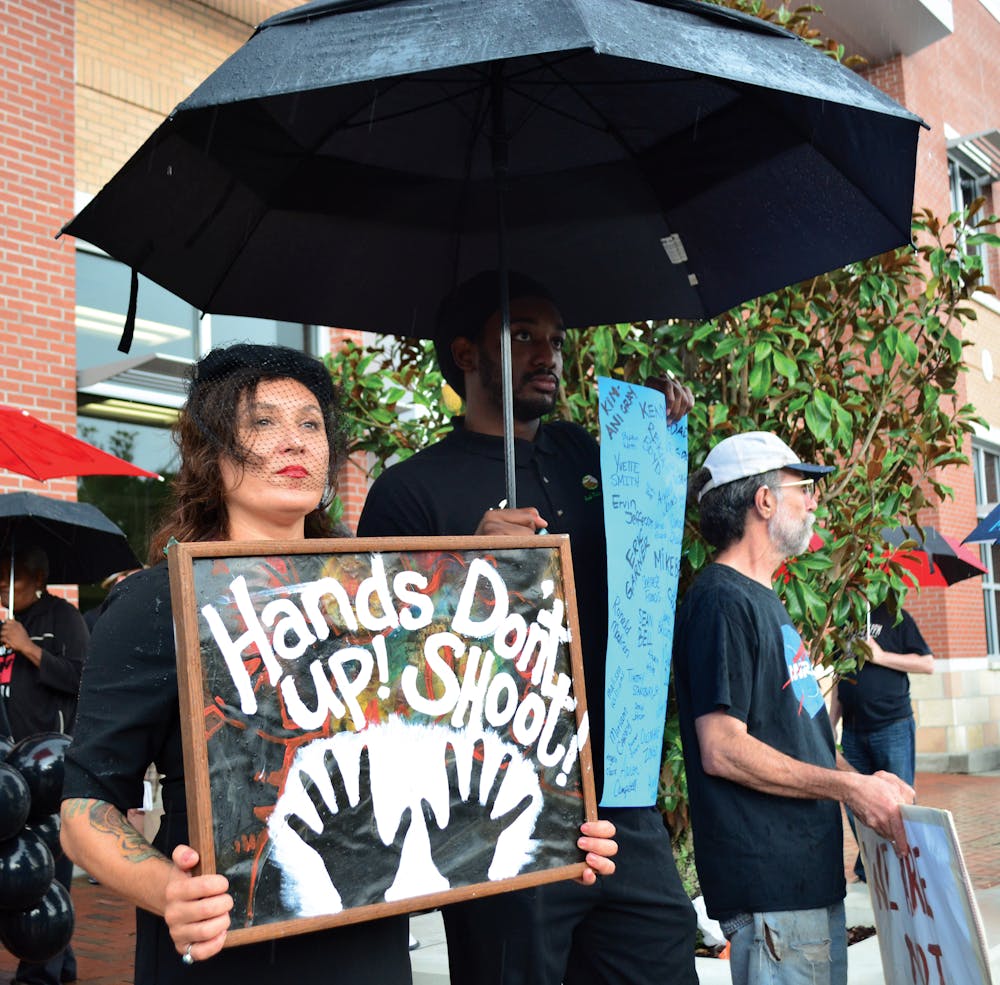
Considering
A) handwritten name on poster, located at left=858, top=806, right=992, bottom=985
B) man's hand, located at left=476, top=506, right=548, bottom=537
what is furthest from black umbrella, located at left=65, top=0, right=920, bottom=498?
handwritten name on poster, located at left=858, top=806, right=992, bottom=985

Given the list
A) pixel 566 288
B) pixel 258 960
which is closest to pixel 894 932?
pixel 258 960

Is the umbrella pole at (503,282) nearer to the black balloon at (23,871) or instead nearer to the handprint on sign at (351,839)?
the handprint on sign at (351,839)

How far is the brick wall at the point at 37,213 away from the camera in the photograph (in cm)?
840

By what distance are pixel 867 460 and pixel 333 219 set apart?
107 inches

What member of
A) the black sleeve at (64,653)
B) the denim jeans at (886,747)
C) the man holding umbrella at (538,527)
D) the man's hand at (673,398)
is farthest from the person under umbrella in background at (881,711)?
the man holding umbrella at (538,527)

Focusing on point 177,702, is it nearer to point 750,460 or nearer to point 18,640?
point 750,460

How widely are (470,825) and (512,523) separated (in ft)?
2.16

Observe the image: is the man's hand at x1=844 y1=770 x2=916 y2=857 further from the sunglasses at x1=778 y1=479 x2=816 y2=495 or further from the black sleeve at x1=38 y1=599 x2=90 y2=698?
the black sleeve at x1=38 y1=599 x2=90 y2=698

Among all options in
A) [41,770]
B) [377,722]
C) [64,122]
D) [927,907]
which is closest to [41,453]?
[41,770]

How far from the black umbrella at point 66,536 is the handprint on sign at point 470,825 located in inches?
173

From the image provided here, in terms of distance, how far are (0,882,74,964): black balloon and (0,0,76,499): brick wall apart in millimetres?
4206

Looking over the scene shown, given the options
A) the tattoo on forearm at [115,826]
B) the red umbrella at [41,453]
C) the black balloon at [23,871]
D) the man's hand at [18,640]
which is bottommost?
the black balloon at [23,871]

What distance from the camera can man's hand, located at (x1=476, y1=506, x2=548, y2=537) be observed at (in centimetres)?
244

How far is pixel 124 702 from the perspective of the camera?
75.5 inches
